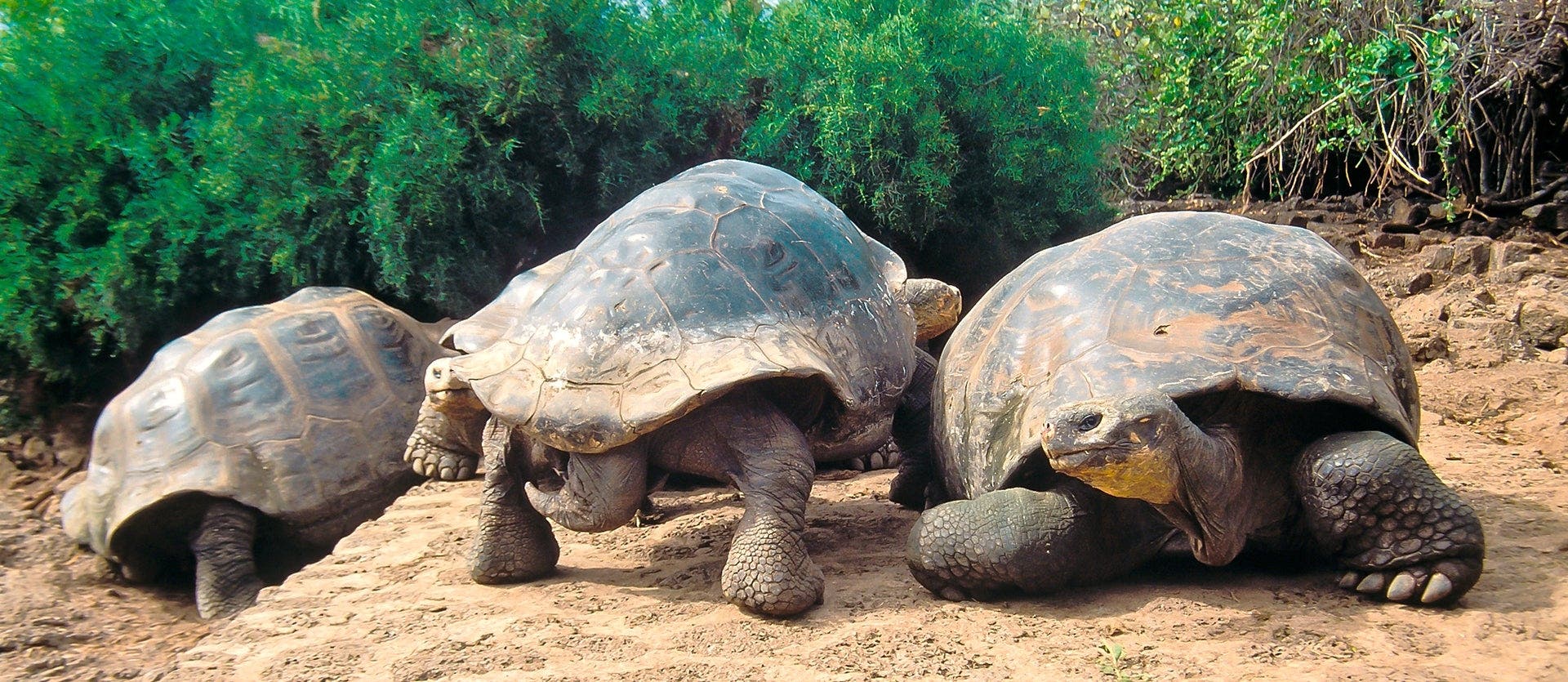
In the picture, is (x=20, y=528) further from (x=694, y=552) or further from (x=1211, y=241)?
(x=1211, y=241)

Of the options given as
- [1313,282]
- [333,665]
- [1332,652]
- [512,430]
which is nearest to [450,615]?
[333,665]

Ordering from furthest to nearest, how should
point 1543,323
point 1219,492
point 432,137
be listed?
point 432,137
point 1543,323
point 1219,492

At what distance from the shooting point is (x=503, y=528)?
3293 millimetres

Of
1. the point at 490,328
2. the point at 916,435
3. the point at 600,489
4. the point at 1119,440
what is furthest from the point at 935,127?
the point at 1119,440

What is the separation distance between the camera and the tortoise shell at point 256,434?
14.3ft

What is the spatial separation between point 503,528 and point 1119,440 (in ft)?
6.05

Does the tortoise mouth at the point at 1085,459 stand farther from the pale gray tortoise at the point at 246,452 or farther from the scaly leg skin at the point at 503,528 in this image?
the pale gray tortoise at the point at 246,452

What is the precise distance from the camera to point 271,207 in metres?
5.82

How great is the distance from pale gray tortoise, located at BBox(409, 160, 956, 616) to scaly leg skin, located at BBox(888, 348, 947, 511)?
0.34 metres

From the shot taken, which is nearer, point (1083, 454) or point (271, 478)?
point (1083, 454)

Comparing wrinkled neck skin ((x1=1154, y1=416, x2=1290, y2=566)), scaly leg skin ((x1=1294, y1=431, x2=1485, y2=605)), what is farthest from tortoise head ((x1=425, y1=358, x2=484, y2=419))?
scaly leg skin ((x1=1294, y1=431, x2=1485, y2=605))

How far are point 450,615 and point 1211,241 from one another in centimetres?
242

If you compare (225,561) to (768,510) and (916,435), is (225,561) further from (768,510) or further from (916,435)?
(916,435)

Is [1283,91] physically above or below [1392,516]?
above
